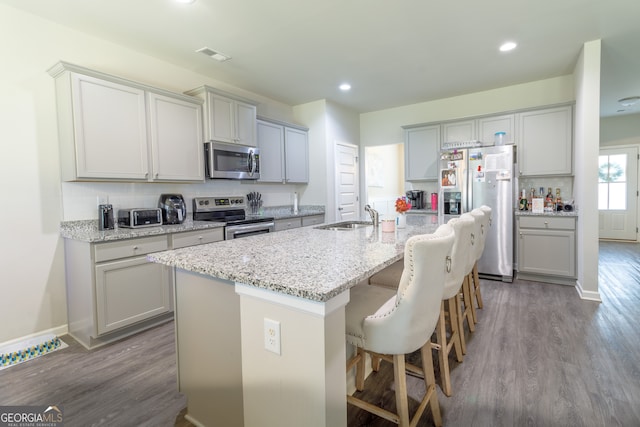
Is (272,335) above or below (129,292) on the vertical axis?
above

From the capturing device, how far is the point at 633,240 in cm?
648

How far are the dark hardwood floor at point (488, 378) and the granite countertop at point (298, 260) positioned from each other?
1.68ft

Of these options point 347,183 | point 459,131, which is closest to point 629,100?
point 459,131

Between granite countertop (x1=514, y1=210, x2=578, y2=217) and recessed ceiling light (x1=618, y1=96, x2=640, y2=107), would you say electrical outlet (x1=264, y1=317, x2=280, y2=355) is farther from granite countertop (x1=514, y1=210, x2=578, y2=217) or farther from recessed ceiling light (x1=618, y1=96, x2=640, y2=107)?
recessed ceiling light (x1=618, y1=96, x2=640, y2=107)

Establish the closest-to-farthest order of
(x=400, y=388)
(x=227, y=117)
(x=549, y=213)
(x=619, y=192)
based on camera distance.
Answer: (x=400, y=388), (x=227, y=117), (x=549, y=213), (x=619, y=192)

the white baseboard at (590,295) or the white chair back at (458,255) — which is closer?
the white chair back at (458,255)

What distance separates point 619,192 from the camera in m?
6.53

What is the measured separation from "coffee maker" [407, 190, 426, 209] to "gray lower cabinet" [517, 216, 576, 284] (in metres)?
1.45

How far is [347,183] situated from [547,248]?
303 centimetres

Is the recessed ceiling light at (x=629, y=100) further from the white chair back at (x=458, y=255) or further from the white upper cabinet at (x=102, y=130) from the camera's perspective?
the white upper cabinet at (x=102, y=130)

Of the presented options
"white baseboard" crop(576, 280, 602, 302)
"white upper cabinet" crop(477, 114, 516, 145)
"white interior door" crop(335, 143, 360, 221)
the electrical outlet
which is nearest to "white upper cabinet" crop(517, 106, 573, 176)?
"white upper cabinet" crop(477, 114, 516, 145)

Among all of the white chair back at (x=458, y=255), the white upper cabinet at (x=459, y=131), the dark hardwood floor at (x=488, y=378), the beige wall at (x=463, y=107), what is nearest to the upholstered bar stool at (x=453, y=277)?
the white chair back at (x=458, y=255)

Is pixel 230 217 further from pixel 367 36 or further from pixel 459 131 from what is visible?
pixel 459 131

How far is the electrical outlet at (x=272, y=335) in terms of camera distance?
1.11 metres
